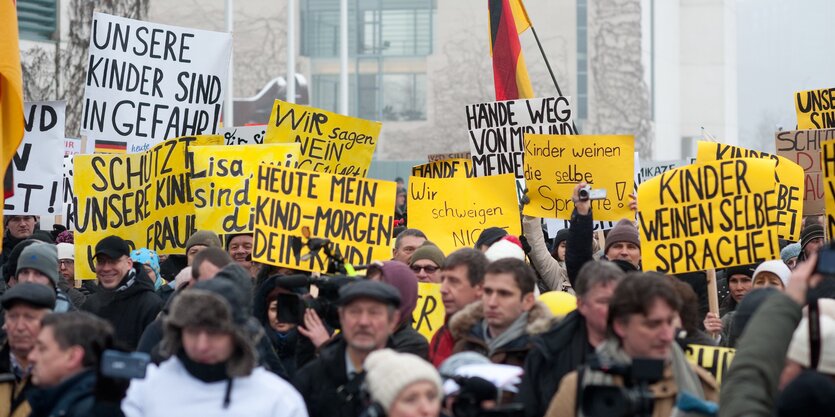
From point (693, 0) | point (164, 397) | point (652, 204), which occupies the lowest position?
point (164, 397)

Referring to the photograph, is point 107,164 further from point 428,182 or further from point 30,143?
point 428,182

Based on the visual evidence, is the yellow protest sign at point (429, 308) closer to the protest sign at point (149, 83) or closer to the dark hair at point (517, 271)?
the dark hair at point (517, 271)

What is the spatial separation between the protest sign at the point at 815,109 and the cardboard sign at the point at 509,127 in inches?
91.6

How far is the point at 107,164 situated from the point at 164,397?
5.55 metres

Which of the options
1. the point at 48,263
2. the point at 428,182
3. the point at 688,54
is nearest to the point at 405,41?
the point at 688,54

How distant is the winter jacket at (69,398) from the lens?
545 centimetres

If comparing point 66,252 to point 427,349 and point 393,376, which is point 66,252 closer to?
point 427,349

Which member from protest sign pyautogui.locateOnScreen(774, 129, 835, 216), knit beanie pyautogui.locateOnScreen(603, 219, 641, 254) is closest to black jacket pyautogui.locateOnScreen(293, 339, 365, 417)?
knit beanie pyautogui.locateOnScreen(603, 219, 641, 254)

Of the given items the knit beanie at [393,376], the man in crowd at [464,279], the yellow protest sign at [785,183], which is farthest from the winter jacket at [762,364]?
the yellow protest sign at [785,183]

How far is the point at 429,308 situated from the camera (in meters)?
8.44

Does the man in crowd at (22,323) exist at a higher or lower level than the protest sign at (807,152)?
lower

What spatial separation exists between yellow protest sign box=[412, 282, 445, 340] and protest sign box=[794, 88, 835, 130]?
19.1ft

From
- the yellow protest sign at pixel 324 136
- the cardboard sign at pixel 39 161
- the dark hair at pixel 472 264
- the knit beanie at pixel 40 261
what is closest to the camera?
the dark hair at pixel 472 264

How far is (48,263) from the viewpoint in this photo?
26.3ft
